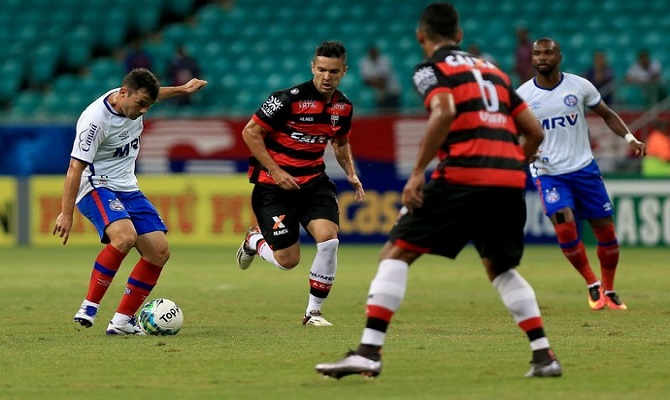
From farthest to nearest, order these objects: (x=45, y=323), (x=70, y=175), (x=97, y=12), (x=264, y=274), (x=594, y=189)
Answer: (x=97, y=12), (x=264, y=274), (x=594, y=189), (x=45, y=323), (x=70, y=175)

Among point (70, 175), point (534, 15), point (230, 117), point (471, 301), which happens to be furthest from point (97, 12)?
point (70, 175)

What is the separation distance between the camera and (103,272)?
33.8 feet

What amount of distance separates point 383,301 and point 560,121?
5340 millimetres

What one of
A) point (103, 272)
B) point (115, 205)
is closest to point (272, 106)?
point (115, 205)

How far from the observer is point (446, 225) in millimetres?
7312

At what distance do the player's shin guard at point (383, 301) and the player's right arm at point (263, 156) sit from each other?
3.24 metres

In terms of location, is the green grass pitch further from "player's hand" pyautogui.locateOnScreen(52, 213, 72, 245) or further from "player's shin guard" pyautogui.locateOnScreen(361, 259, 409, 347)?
"player's hand" pyautogui.locateOnScreen(52, 213, 72, 245)

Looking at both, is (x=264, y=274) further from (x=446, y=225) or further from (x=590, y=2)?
(x=590, y=2)

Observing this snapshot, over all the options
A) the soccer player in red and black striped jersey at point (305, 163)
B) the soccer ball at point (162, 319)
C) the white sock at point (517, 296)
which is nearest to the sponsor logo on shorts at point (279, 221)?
the soccer player in red and black striped jersey at point (305, 163)

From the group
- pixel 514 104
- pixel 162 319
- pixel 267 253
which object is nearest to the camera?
pixel 514 104

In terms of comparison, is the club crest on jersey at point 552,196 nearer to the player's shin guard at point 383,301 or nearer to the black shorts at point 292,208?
the black shorts at point 292,208

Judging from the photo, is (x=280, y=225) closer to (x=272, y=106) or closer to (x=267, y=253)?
(x=267, y=253)

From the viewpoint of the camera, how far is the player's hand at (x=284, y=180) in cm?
1045

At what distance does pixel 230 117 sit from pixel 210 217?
2162 mm
